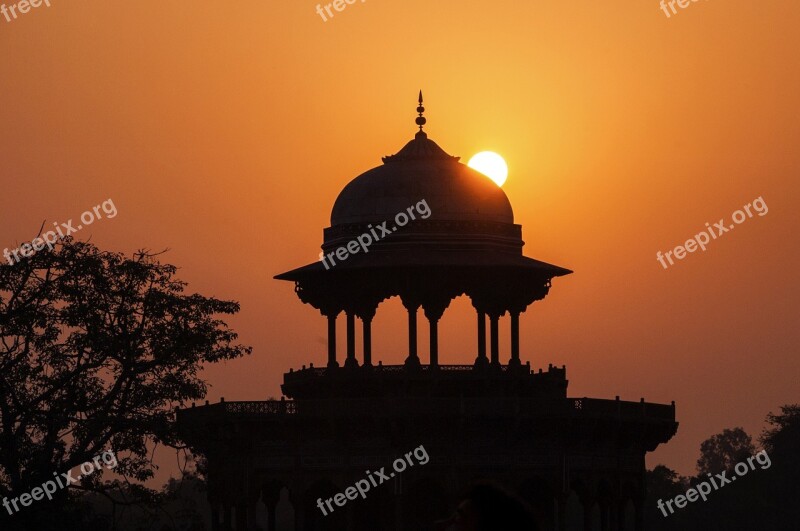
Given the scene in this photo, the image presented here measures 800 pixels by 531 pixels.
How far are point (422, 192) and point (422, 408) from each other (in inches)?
288

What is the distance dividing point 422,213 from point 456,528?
49.8 meters

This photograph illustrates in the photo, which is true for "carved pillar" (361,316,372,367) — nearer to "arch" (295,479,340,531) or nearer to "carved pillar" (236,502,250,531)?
"arch" (295,479,340,531)

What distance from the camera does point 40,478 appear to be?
53.5m

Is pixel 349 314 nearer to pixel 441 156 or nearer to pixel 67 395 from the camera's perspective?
pixel 441 156

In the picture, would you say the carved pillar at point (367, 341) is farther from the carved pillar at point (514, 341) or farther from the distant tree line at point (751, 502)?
the distant tree line at point (751, 502)

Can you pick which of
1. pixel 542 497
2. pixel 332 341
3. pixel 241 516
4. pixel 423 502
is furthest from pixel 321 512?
pixel 542 497

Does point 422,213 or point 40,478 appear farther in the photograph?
point 422,213

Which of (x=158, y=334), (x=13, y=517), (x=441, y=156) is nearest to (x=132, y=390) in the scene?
(x=158, y=334)

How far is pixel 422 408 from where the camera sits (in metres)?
61.9

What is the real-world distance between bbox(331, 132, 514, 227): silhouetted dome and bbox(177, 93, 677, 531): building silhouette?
46 mm

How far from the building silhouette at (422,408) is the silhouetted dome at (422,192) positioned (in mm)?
46

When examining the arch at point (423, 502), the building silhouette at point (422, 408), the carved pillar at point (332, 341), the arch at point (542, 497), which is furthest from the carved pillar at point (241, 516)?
the arch at point (542, 497)

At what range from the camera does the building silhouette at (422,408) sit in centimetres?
6234

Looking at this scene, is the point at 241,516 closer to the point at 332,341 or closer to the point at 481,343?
the point at 332,341
